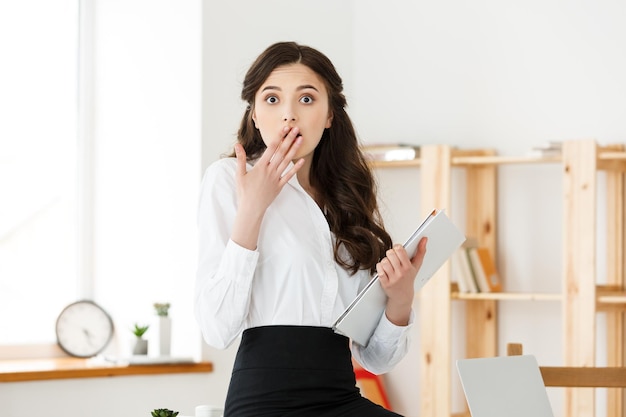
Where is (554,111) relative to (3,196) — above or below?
above

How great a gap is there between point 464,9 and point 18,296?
220 centimetres

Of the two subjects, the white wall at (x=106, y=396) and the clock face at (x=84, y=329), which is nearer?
the white wall at (x=106, y=396)

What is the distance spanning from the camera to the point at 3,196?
377 centimetres

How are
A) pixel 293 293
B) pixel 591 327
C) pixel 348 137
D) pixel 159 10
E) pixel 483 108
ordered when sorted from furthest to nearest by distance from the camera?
pixel 483 108 → pixel 159 10 → pixel 591 327 → pixel 348 137 → pixel 293 293

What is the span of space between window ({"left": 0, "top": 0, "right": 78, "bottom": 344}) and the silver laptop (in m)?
2.30

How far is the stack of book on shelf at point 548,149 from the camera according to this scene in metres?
3.65

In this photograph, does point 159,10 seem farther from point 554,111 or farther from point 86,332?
point 554,111

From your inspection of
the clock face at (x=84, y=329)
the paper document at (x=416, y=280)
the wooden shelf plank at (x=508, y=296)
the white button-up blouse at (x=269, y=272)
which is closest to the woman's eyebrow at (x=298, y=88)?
the white button-up blouse at (x=269, y=272)

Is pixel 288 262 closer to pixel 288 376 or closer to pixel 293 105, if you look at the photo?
pixel 288 376

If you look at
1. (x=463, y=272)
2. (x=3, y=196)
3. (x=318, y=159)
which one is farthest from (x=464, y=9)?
(x=318, y=159)

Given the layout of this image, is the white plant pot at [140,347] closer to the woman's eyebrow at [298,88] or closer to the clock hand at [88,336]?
the clock hand at [88,336]

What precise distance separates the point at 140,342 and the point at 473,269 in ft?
4.37

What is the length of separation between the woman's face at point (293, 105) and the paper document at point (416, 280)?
0.28m

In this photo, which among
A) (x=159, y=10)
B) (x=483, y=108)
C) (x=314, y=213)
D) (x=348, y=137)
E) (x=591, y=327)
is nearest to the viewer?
(x=314, y=213)
